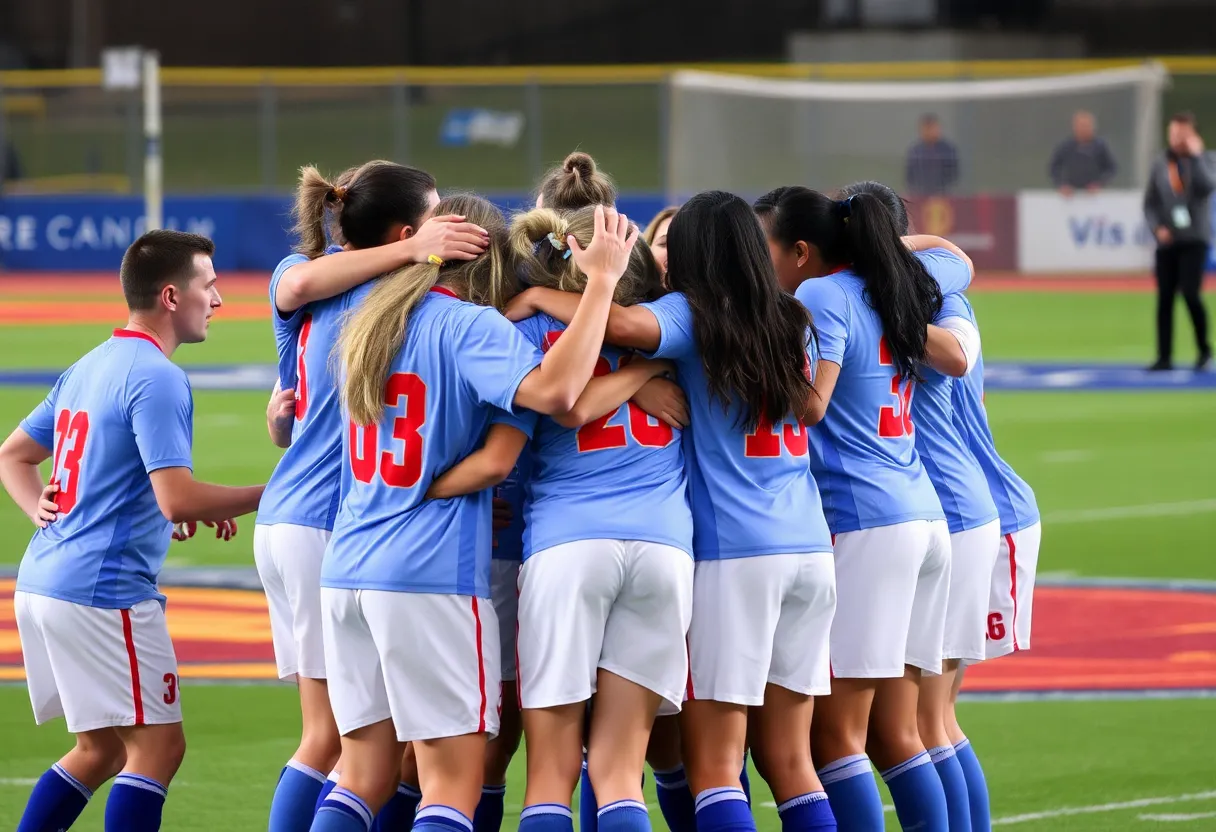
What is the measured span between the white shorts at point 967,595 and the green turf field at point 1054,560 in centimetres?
99

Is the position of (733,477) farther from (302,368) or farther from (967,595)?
(302,368)

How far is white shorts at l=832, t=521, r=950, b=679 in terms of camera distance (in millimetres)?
4805

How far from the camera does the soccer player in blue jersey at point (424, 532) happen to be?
14.2 feet

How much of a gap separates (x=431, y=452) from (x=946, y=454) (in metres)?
1.61

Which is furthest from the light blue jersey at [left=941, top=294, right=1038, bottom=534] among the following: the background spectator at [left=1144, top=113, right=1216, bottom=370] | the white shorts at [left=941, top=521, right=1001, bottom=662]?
the background spectator at [left=1144, top=113, right=1216, bottom=370]

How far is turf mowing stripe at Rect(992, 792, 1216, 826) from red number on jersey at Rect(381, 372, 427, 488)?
2.50 m

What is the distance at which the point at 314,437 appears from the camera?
488 cm

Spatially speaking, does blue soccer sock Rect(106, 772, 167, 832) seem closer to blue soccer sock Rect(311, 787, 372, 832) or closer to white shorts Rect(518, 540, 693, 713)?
blue soccer sock Rect(311, 787, 372, 832)

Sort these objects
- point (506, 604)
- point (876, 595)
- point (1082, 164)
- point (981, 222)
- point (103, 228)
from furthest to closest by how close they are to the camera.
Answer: point (103, 228) → point (981, 222) → point (1082, 164) → point (876, 595) → point (506, 604)

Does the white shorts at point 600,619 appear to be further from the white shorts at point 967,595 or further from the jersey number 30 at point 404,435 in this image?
the white shorts at point 967,595

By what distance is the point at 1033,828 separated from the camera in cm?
581

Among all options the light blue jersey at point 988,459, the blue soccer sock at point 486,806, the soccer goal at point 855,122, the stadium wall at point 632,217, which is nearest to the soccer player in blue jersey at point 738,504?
the blue soccer sock at point 486,806

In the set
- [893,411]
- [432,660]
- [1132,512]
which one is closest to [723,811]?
[432,660]

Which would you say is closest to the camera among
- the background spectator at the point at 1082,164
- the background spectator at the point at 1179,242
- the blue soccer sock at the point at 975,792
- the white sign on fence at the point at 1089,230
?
the blue soccer sock at the point at 975,792
